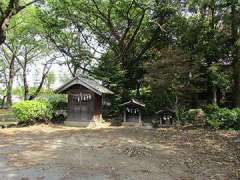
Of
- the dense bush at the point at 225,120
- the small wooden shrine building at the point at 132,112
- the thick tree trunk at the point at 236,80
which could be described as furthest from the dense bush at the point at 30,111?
the thick tree trunk at the point at 236,80

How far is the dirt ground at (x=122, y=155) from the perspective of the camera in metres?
8.15

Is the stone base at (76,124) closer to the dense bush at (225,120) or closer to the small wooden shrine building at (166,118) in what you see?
the small wooden shrine building at (166,118)

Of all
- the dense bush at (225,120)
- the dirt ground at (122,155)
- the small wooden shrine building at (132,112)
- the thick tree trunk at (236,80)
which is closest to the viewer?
the dirt ground at (122,155)

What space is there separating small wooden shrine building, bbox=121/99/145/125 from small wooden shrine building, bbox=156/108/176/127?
4.70 feet

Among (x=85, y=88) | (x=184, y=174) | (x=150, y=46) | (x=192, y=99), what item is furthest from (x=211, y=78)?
(x=184, y=174)

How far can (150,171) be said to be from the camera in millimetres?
8398

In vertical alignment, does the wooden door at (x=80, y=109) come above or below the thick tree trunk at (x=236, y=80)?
below

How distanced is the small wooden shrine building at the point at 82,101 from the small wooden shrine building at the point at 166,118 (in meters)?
Answer: 4.27

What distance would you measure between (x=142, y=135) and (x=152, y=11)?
13.6 m

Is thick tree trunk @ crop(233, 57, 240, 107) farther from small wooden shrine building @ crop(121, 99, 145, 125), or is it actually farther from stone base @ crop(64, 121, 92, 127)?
stone base @ crop(64, 121, 92, 127)

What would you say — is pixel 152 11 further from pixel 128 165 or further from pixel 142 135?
pixel 128 165

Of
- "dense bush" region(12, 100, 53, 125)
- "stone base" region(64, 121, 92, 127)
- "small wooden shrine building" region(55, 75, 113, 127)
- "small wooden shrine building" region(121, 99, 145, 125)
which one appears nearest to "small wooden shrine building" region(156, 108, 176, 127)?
"small wooden shrine building" region(121, 99, 145, 125)

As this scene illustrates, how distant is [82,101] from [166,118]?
5.93 meters

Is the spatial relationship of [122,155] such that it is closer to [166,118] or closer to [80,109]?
[166,118]
